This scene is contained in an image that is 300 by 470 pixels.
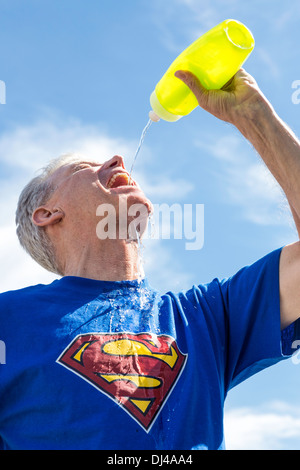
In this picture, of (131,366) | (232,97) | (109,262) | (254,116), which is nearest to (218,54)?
(232,97)

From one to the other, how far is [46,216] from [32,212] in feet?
0.66

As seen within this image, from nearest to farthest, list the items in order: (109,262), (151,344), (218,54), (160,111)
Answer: (151,344)
(218,54)
(160,111)
(109,262)

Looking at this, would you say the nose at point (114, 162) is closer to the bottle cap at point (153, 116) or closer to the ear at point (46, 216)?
the ear at point (46, 216)

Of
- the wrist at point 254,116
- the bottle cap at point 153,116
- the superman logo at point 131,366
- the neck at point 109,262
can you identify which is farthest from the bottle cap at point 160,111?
the superman logo at point 131,366

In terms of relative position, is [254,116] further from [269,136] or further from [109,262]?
[109,262]

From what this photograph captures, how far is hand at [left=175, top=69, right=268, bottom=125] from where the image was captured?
9.63 ft

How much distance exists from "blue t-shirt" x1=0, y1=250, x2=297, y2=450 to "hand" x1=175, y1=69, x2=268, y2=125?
29.0 inches

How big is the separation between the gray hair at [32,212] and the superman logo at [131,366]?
1.14 meters

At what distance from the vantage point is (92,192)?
12.4ft

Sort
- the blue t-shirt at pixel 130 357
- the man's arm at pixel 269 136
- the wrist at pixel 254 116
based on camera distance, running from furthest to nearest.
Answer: the wrist at pixel 254 116 < the man's arm at pixel 269 136 < the blue t-shirt at pixel 130 357

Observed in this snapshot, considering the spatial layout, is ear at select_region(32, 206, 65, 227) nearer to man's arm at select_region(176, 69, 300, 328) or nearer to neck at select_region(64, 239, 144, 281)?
neck at select_region(64, 239, 144, 281)

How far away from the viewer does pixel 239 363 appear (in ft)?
9.90

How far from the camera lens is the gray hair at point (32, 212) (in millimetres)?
3982
